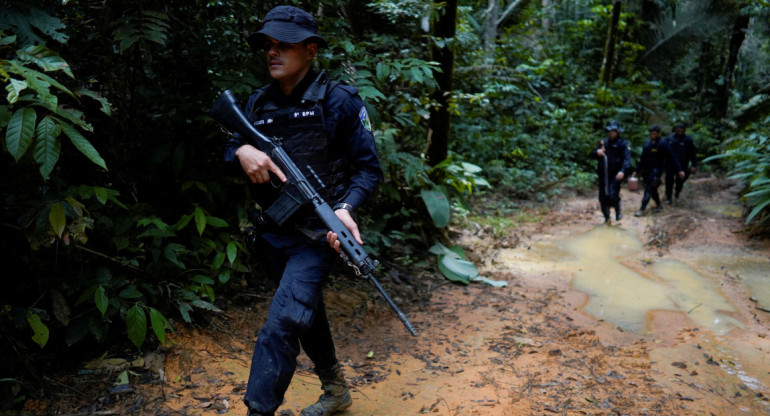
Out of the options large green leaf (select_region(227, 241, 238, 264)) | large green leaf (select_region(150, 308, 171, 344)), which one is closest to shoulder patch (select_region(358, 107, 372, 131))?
large green leaf (select_region(227, 241, 238, 264))

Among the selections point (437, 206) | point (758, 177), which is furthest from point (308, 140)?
point (758, 177)

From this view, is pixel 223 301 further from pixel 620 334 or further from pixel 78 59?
pixel 620 334

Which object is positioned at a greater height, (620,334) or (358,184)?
(358,184)

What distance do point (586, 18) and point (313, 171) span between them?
20.0 meters

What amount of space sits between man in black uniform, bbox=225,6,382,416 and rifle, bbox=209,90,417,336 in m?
0.05

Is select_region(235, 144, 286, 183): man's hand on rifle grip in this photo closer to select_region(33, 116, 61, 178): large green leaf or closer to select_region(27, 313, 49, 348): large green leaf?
select_region(33, 116, 61, 178): large green leaf

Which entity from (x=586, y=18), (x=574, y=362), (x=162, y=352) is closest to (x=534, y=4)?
(x=586, y=18)

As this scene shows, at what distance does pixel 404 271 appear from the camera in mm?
5844

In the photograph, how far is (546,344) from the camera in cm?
432

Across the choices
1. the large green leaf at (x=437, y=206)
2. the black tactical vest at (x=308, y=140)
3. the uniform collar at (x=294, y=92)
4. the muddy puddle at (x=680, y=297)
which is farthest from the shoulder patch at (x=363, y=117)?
the large green leaf at (x=437, y=206)

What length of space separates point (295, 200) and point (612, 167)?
29.8ft

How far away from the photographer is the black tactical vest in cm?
262

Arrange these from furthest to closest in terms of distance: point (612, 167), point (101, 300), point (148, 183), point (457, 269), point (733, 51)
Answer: point (733, 51) → point (612, 167) → point (457, 269) → point (148, 183) → point (101, 300)

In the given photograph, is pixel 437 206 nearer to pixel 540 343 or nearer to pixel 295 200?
pixel 540 343
